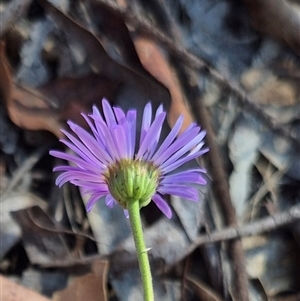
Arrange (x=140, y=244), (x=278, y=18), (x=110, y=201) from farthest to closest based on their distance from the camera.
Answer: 1. (x=278, y=18)
2. (x=110, y=201)
3. (x=140, y=244)

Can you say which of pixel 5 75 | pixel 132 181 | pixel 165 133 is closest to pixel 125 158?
pixel 132 181

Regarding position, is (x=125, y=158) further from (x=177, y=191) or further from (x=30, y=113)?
(x=30, y=113)

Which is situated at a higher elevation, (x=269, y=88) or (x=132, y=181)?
(x=269, y=88)

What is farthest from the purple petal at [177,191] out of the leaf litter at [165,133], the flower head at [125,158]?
the leaf litter at [165,133]

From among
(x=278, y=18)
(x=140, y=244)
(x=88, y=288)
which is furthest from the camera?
(x=278, y=18)

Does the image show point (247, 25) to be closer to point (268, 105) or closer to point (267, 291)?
point (268, 105)

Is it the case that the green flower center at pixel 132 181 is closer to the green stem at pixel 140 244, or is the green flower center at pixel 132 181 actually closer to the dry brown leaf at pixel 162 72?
the green stem at pixel 140 244

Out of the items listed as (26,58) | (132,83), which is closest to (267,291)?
(132,83)
